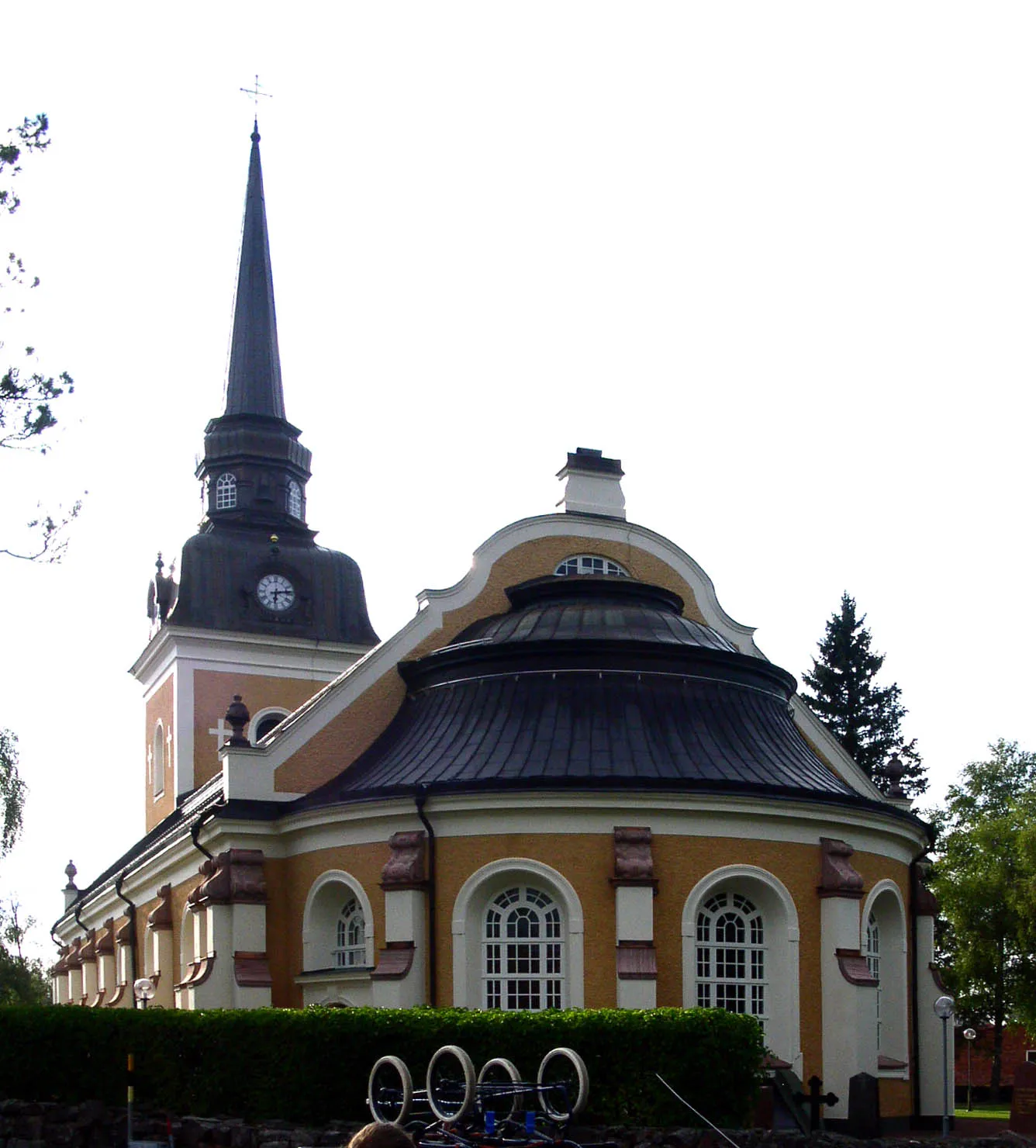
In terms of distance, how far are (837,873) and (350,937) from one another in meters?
9.47

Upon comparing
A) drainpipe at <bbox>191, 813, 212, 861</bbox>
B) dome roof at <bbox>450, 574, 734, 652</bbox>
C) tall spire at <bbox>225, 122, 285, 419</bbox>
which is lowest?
drainpipe at <bbox>191, 813, 212, 861</bbox>

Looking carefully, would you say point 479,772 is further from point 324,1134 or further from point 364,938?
point 324,1134

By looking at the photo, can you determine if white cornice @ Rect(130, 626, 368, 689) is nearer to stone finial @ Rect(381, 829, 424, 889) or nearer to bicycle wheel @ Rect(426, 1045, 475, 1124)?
stone finial @ Rect(381, 829, 424, 889)

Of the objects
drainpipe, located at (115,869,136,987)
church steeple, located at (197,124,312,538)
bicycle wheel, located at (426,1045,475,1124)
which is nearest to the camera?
bicycle wheel, located at (426,1045,475,1124)

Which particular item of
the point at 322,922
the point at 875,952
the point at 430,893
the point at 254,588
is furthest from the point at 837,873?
the point at 254,588

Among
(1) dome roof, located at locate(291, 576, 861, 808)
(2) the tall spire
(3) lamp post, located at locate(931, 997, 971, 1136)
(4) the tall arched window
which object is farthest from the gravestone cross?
(2) the tall spire

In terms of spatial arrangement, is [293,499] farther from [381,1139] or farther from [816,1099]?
[381,1139]

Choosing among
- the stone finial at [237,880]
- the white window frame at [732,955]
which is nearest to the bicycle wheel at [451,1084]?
the white window frame at [732,955]

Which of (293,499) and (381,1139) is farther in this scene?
(293,499)

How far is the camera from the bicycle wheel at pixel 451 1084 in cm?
1922

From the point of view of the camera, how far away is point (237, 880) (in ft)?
108

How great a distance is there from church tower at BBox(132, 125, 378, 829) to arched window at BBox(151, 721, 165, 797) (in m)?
0.08

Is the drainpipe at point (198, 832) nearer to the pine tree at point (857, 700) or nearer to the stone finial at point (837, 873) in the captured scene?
the stone finial at point (837, 873)

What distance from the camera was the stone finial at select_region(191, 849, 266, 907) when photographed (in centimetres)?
3281
